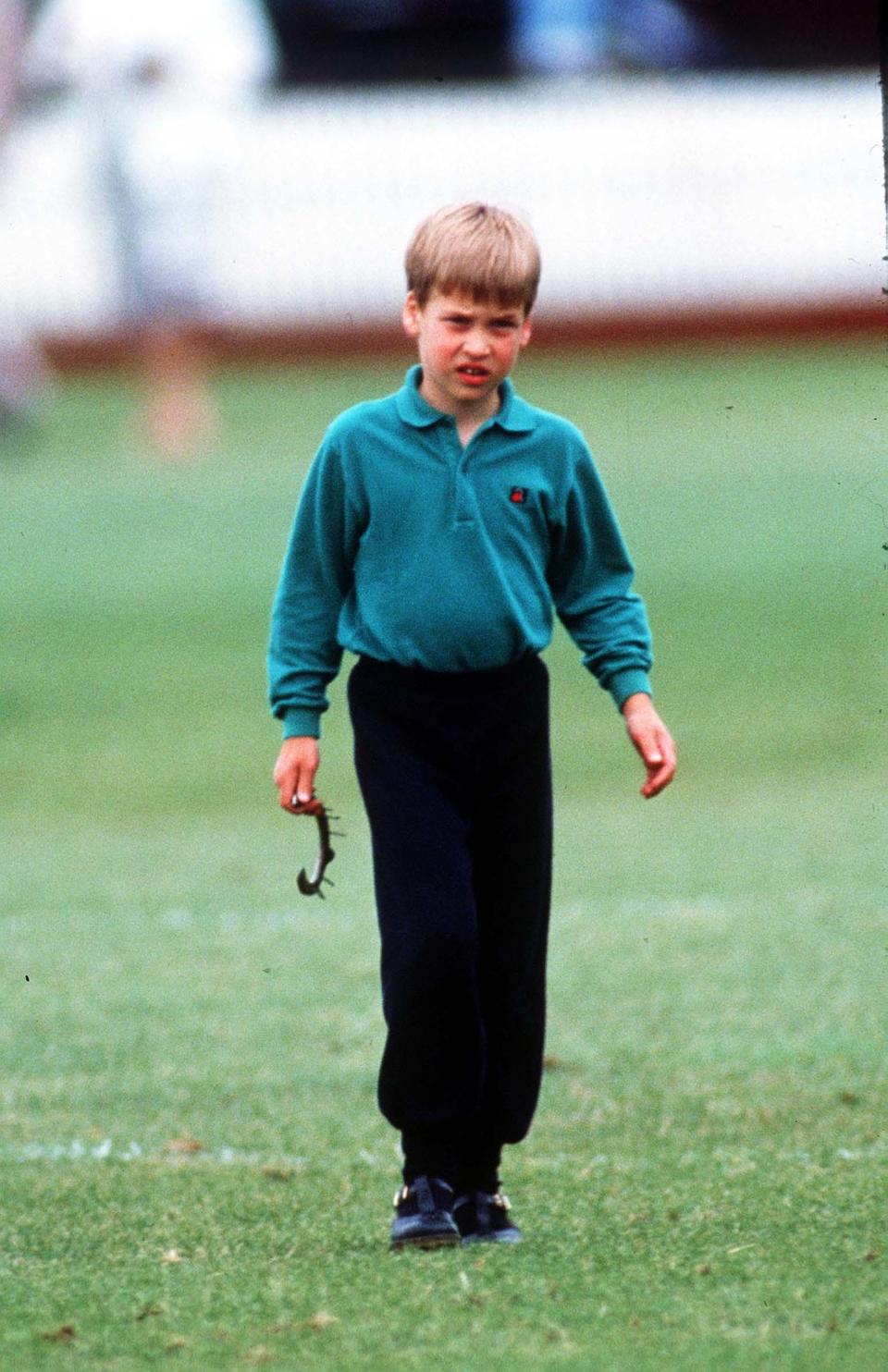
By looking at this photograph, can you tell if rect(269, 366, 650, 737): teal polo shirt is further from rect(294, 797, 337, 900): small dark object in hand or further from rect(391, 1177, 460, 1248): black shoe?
rect(391, 1177, 460, 1248): black shoe

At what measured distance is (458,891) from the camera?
14.7ft

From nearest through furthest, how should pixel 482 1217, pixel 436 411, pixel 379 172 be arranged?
pixel 436 411 < pixel 482 1217 < pixel 379 172

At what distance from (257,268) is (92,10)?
2.94 m

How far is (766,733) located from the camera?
12695 mm

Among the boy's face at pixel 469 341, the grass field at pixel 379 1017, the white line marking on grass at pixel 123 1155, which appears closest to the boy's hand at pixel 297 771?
the boy's face at pixel 469 341

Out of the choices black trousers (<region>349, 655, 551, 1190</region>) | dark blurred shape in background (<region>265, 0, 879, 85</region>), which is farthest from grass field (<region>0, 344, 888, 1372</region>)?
dark blurred shape in background (<region>265, 0, 879, 85</region>)

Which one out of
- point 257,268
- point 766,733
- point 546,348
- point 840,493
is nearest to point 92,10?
point 257,268

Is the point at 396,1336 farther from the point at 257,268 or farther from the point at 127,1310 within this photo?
the point at 257,268

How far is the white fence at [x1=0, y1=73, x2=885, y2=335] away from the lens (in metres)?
24.3

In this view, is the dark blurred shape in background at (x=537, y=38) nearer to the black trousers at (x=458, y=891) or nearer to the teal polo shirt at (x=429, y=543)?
the teal polo shirt at (x=429, y=543)

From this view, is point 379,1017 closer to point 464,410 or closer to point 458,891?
point 458,891

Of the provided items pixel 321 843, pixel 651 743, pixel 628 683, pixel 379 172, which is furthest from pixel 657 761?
pixel 379 172

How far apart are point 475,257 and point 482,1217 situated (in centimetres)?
161

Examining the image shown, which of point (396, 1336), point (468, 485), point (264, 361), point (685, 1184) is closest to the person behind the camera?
point (396, 1336)
